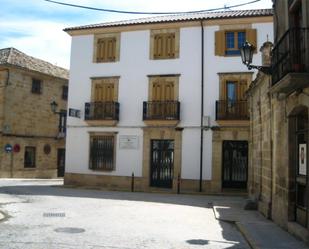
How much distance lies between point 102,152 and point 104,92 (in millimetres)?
3126

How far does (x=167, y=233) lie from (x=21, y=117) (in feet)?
74.9

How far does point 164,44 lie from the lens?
882 inches

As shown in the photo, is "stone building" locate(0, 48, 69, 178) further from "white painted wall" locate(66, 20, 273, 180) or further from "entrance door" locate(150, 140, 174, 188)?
"entrance door" locate(150, 140, 174, 188)

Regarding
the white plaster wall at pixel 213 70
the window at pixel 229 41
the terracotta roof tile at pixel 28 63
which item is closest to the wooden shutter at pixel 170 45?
the white plaster wall at pixel 213 70

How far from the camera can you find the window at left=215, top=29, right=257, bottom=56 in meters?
21.3

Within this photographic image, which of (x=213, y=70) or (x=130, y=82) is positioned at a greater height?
(x=213, y=70)

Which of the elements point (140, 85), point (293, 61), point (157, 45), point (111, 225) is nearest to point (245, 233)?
point (111, 225)

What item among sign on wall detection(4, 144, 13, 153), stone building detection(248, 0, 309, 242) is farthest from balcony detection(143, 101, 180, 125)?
sign on wall detection(4, 144, 13, 153)

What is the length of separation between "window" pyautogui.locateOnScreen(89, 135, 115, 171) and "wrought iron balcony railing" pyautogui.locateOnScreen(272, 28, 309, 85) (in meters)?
14.3

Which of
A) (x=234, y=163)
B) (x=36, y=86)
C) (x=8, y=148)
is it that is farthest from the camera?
(x=36, y=86)

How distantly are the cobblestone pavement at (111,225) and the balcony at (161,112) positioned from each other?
5.80 m

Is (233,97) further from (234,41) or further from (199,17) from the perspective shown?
(199,17)

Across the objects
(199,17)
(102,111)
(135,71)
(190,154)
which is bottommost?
(190,154)

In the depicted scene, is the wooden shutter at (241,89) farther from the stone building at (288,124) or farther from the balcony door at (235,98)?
the stone building at (288,124)
